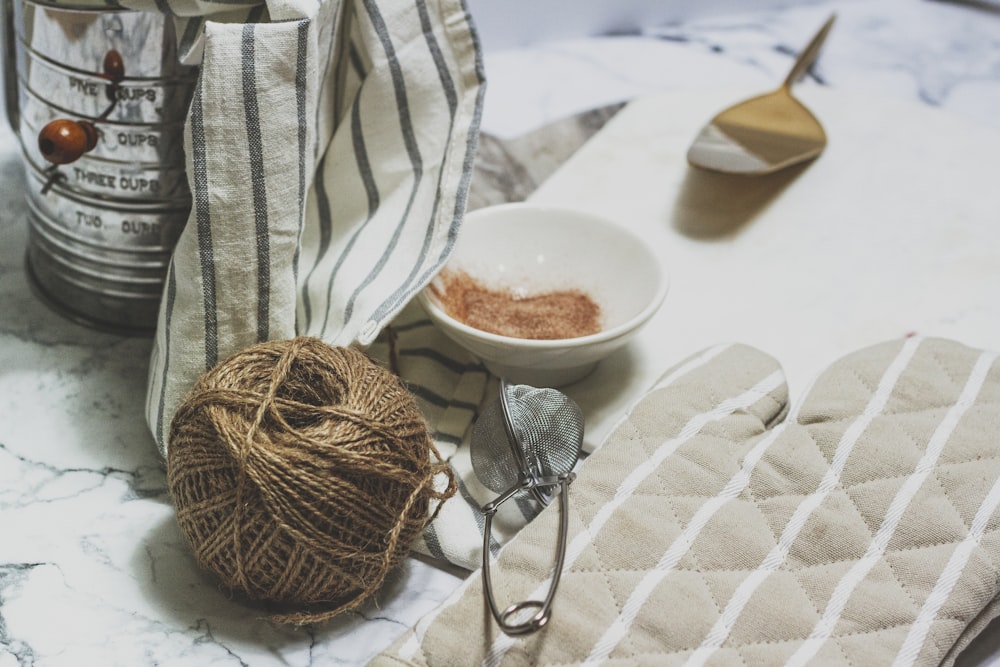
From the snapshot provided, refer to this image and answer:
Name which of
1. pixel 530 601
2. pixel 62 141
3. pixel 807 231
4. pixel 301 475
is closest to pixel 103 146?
pixel 62 141

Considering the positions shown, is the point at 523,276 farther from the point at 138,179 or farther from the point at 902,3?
the point at 902,3

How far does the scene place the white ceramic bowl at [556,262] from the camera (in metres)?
0.67

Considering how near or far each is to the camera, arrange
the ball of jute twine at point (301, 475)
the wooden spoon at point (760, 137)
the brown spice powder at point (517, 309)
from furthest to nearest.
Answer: the wooden spoon at point (760, 137), the brown spice powder at point (517, 309), the ball of jute twine at point (301, 475)

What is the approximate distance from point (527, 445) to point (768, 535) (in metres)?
0.14

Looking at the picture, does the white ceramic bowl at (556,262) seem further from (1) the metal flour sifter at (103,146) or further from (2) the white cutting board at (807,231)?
(1) the metal flour sifter at (103,146)

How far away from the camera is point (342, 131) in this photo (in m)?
0.66

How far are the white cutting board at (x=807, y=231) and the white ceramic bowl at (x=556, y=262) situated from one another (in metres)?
0.03

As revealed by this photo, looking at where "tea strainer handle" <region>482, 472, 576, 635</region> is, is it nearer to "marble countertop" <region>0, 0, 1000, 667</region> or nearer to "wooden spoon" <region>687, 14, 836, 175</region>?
"marble countertop" <region>0, 0, 1000, 667</region>

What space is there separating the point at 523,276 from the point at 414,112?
15 cm

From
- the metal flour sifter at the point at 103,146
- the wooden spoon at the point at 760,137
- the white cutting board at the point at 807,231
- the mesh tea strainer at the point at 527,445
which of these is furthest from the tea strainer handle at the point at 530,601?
the wooden spoon at the point at 760,137

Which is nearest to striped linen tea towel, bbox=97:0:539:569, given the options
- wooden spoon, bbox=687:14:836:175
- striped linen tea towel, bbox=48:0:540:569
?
striped linen tea towel, bbox=48:0:540:569

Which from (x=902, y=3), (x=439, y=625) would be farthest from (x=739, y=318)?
(x=902, y=3)

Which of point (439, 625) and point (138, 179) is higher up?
point (138, 179)

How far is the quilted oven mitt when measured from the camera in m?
0.47
